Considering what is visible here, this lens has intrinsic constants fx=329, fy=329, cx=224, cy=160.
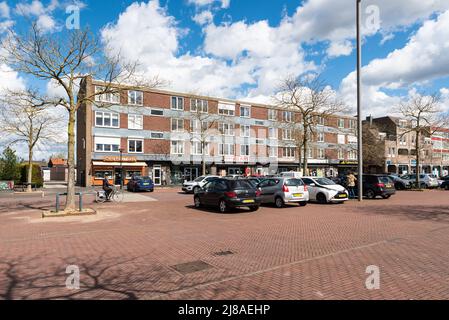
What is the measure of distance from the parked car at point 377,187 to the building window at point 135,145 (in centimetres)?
2645

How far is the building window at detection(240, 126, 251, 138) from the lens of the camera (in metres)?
47.1

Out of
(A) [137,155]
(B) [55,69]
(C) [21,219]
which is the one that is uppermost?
(B) [55,69]

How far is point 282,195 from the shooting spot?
51.1 ft

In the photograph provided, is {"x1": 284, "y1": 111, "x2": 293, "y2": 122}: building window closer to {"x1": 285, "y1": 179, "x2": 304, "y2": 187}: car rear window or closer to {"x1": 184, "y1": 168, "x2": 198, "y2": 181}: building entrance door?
{"x1": 184, "y1": 168, "x2": 198, "y2": 181}: building entrance door

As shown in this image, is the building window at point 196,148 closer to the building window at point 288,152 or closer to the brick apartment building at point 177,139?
the brick apartment building at point 177,139

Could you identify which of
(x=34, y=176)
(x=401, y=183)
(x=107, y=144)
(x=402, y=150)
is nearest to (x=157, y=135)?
(x=107, y=144)

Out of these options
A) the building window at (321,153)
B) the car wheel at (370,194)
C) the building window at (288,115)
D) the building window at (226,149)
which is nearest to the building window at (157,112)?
the building window at (226,149)

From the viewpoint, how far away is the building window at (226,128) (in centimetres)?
4472

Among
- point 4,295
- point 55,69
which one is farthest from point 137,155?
point 4,295

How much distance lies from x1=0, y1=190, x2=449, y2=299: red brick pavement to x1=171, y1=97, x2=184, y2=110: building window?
31.3 meters

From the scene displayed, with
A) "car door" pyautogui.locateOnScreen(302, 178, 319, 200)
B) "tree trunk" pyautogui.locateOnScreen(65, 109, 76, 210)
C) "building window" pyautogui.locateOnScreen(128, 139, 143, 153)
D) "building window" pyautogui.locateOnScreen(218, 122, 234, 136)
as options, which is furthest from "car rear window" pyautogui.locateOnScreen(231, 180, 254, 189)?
"building window" pyautogui.locateOnScreen(218, 122, 234, 136)

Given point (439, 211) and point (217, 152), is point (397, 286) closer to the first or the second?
point (439, 211)

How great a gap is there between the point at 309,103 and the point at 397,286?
24.6 meters
